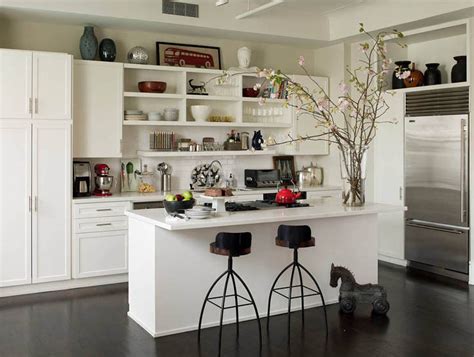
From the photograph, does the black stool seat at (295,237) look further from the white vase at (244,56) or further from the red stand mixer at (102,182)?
the white vase at (244,56)

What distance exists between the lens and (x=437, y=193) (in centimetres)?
661

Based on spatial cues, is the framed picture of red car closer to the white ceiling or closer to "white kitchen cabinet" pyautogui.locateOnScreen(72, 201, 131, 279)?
the white ceiling

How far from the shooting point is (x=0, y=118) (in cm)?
562

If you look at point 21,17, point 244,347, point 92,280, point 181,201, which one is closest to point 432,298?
point 244,347

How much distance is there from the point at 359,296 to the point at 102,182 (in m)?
3.01

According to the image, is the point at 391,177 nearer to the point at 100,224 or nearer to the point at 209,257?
the point at 209,257

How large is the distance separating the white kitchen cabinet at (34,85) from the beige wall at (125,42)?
2.21 ft

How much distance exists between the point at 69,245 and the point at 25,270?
1.58 ft

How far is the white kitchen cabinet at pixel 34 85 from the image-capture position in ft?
18.5

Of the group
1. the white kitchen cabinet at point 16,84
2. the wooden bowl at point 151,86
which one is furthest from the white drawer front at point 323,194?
the white kitchen cabinet at point 16,84

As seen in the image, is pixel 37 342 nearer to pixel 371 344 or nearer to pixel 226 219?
pixel 226 219

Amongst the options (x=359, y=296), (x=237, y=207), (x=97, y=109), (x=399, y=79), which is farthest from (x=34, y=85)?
(x=399, y=79)

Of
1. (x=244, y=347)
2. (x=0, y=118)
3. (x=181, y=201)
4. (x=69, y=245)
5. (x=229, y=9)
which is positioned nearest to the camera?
(x=244, y=347)

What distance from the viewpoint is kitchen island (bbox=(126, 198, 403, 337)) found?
4.55m
